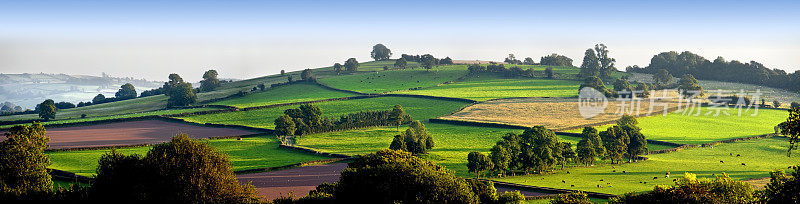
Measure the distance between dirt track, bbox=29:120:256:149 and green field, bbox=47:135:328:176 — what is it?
21.1 ft

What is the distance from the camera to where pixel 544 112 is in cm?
14050

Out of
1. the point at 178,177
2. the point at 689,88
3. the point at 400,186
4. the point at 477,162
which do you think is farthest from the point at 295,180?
the point at 689,88

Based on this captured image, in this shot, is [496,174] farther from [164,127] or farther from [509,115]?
[164,127]

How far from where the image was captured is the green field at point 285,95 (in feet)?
533

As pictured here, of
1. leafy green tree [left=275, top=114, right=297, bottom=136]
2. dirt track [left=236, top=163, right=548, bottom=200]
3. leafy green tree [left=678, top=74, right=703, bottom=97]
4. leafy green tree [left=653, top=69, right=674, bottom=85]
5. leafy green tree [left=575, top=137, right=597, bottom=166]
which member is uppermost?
leafy green tree [left=653, top=69, right=674, bottom=85]

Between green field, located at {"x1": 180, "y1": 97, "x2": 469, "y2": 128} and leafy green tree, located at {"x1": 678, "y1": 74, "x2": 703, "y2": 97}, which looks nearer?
green field, located at {"x1": 180, "y1": 97, "x2": 469, "y2": 128}

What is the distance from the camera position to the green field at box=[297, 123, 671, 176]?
328ft

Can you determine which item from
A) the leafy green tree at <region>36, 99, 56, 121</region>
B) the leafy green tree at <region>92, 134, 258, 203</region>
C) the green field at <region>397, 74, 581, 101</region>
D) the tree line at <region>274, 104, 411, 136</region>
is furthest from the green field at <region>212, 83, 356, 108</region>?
the leafy green tree at <region>92, 134, 258, 203</region>

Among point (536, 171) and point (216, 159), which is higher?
point (216, 159)

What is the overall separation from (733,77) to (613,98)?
215ft

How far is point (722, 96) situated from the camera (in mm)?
162375

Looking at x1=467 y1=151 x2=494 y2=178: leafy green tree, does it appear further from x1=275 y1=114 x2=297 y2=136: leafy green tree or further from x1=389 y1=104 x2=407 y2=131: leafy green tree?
x1=389 y1=104 x2=407 y2=131: leafy green tree

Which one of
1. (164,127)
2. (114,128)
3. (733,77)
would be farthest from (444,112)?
(733,77)

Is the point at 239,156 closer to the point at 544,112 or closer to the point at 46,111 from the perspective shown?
the point at 544,112
